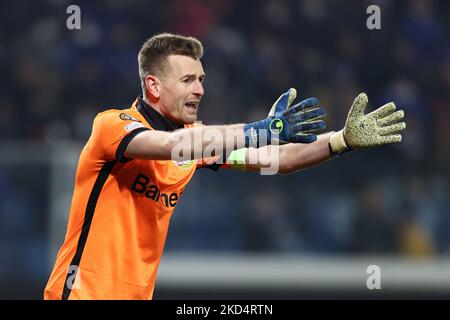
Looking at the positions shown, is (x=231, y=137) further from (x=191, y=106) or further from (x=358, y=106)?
(x=358, y=106)

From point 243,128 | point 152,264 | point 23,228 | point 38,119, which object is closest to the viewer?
point 243,128

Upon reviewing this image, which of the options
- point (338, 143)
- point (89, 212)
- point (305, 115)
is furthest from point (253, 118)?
point (305, 115)

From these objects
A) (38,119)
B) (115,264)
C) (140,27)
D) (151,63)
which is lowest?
(115,264)

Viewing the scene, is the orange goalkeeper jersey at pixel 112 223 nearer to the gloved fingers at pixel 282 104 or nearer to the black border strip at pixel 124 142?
the black border strip at pixel 124 142

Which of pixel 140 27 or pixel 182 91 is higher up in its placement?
pixel 140 27

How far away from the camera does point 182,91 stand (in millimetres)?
4668

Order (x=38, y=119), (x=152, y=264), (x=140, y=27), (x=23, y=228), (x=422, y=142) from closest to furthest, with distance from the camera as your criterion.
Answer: (x=152, y=264) → (x=23, y=228) → (x=422, y=142) → (x=38, y=119) → (x=140, y=27)

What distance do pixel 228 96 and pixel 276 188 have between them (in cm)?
178

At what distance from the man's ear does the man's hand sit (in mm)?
994

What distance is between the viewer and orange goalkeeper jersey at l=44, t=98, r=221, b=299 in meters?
4.36

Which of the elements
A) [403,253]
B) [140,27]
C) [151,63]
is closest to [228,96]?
[140,27]

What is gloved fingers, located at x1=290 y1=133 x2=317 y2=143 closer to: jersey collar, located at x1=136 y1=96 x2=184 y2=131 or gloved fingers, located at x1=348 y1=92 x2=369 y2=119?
gloved fingers, located at x1=348 y1=92 x2=369 y2=119

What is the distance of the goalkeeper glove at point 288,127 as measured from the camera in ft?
13.6

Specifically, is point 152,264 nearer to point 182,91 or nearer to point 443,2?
point 182,91
